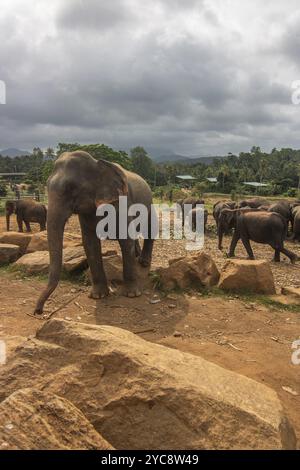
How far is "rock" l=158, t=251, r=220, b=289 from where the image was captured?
26.7 feet

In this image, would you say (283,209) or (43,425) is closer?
(43,425)

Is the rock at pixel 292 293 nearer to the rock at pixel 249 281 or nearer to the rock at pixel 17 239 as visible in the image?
the rock at pixel 249 281

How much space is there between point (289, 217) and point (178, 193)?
86.3 ft

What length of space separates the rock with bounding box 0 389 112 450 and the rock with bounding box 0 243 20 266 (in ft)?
25.2

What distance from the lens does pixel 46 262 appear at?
9039 millimetres

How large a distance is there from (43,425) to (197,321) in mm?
Result: 4352

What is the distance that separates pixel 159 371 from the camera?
317cm

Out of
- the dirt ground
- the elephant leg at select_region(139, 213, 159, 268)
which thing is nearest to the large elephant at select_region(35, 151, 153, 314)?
the dirt ground

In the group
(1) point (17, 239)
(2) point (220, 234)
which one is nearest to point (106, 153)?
(2) point (220, 234)

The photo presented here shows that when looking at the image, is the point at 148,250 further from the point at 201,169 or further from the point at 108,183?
the point at 201,169

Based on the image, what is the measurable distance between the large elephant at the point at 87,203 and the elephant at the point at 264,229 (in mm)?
5966

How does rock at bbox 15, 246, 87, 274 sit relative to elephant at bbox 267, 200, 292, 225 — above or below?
below

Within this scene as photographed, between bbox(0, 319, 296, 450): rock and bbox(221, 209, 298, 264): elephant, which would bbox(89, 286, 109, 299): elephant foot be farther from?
bbox(221, 209, 298, 264): elephant
